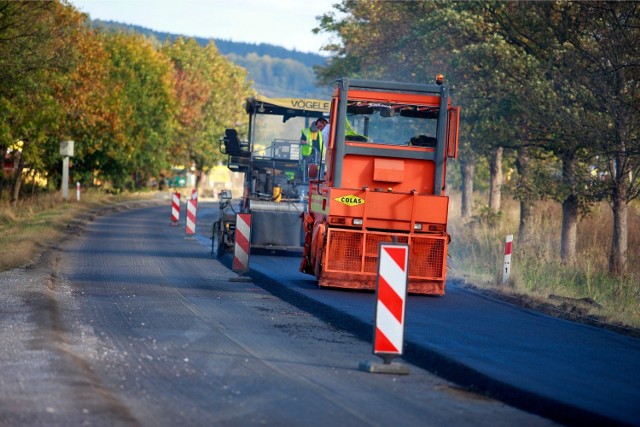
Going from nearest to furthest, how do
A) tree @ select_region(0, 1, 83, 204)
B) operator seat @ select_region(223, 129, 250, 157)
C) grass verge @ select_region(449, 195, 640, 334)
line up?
grass verge @ select_region(449, 195, 640, 334) < operator seat @ select_region(223, 129, 250, 157) < tree @ select_region(0, 1, 83, 204)

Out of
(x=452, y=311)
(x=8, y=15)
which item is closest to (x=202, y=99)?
(x=8, y=15)

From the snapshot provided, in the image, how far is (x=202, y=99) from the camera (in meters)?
84.2

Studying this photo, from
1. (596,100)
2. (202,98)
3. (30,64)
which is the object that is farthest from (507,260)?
(202,98)

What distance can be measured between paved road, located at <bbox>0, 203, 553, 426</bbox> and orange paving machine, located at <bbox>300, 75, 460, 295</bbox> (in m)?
1.46

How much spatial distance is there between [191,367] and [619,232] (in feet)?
51.4

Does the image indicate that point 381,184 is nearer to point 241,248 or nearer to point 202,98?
point 241,248

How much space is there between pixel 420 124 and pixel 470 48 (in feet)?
35.9

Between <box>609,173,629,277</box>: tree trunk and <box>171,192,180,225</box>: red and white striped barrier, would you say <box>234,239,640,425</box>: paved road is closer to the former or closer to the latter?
<box>609,173,629,277</box>: tree trunk

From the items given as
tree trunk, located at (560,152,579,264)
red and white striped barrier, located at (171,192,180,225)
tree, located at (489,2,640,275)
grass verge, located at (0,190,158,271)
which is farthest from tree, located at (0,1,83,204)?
tree trunk, located at (560,152,579,264)

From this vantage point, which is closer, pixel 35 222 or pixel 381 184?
pixel 381 184

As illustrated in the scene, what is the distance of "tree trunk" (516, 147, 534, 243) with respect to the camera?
2595 centimetres

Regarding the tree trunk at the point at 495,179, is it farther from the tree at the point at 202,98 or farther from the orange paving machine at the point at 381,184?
the tree at the point at 202,98

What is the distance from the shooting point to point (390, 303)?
33.4ft

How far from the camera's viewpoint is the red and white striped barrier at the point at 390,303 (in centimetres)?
1003
